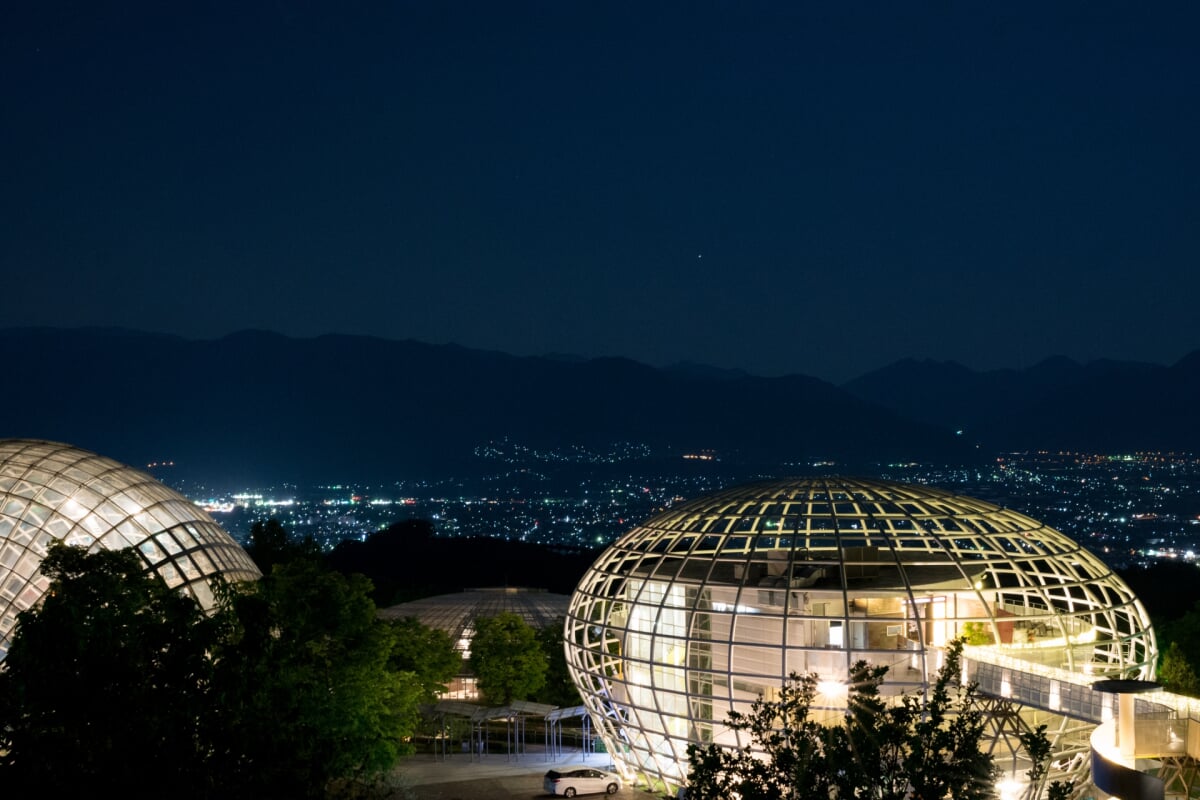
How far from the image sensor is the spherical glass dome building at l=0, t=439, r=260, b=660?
37.9 m

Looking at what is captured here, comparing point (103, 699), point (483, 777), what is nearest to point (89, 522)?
point (483, 777)

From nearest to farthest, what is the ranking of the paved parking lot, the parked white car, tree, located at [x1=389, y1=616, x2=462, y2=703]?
the parked white car
the paved parking lot
tree, located at [x1=389, y1=616, x2=462, y2=703]

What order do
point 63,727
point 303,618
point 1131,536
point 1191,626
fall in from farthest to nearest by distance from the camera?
point 1131,536 → point 1191,626 → point 303,618 → point 63,727

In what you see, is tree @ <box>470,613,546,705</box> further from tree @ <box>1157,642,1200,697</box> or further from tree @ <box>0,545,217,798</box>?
tree @ <box>0,545,217,798</box>

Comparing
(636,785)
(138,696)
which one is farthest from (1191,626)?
(138,696)

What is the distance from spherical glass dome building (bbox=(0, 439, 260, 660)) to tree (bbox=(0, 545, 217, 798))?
51.9 feet

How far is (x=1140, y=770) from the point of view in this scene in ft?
88.3

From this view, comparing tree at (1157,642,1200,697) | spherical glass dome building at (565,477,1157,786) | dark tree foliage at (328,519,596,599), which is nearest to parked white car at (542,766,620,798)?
spherical glass dome building at (565,477,1157,786)

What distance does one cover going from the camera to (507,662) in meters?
58.2

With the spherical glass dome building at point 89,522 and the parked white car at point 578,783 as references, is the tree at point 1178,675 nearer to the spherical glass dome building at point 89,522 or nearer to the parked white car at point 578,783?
the parked white car at point 578,783

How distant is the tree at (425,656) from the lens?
5115 centimetres

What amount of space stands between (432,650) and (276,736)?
3352 cm

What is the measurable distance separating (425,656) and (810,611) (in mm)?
23516

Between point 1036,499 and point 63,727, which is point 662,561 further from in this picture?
point 1036,499
